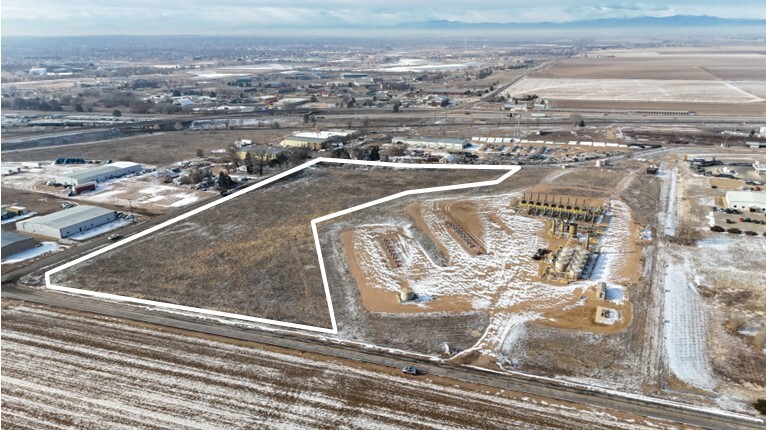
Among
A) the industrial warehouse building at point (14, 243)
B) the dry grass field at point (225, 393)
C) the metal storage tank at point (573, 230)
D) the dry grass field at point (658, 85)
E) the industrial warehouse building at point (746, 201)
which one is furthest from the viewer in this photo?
the dry grass field at point (658, 85)

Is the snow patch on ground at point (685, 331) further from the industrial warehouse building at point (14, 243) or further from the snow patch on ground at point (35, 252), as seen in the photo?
the industrial warehouse building at point (14, 243)

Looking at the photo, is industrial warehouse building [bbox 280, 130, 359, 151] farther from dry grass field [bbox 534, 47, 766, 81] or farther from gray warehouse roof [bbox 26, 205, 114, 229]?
dry grass field [bbox 534, 47, 766, 81]

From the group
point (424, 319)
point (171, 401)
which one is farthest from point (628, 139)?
point (171, 401)

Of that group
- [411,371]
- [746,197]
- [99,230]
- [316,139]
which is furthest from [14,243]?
[746,197]

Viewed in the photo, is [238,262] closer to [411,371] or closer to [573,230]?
[411,371]

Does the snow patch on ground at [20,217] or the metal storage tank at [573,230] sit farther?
the snow patch on ground at [20,217]

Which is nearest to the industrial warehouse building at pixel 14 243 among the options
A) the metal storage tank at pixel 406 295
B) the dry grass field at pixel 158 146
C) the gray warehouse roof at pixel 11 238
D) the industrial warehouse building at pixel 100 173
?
the gray warehouse roof at pixel 11 238
